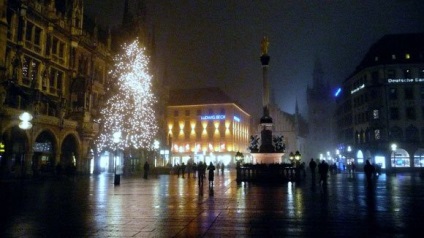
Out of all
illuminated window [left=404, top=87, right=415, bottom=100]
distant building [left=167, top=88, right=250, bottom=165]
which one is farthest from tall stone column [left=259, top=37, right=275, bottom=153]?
distant building [left=167, top=88, right=250, bottom=165]

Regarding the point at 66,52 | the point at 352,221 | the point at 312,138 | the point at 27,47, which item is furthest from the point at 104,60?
the point at 312,138

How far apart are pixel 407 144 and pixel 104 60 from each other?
174 ft

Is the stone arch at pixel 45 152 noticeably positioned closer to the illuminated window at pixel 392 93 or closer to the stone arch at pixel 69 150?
the stone arch at pixel 69 150

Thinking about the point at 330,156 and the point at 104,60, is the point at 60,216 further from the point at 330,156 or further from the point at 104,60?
the point at 330,156

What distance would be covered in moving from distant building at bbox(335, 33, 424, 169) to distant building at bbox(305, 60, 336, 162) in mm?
66061

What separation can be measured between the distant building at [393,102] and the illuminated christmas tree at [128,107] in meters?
41.0

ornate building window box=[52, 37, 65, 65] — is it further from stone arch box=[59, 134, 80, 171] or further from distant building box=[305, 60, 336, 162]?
distant building box=[305, 60, 336, 162]

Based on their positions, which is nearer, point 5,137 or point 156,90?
point 5,137

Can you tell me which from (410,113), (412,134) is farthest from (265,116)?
(410,113)

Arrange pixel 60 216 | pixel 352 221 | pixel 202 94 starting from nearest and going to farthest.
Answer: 1. pixel 352 221
2. pixel 60 216
3. pixel 202 94

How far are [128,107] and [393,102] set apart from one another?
47.8 metres

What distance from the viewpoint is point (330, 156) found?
356 ft

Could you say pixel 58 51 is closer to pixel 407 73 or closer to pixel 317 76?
pixel 407 73

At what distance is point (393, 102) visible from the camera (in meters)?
67.0
